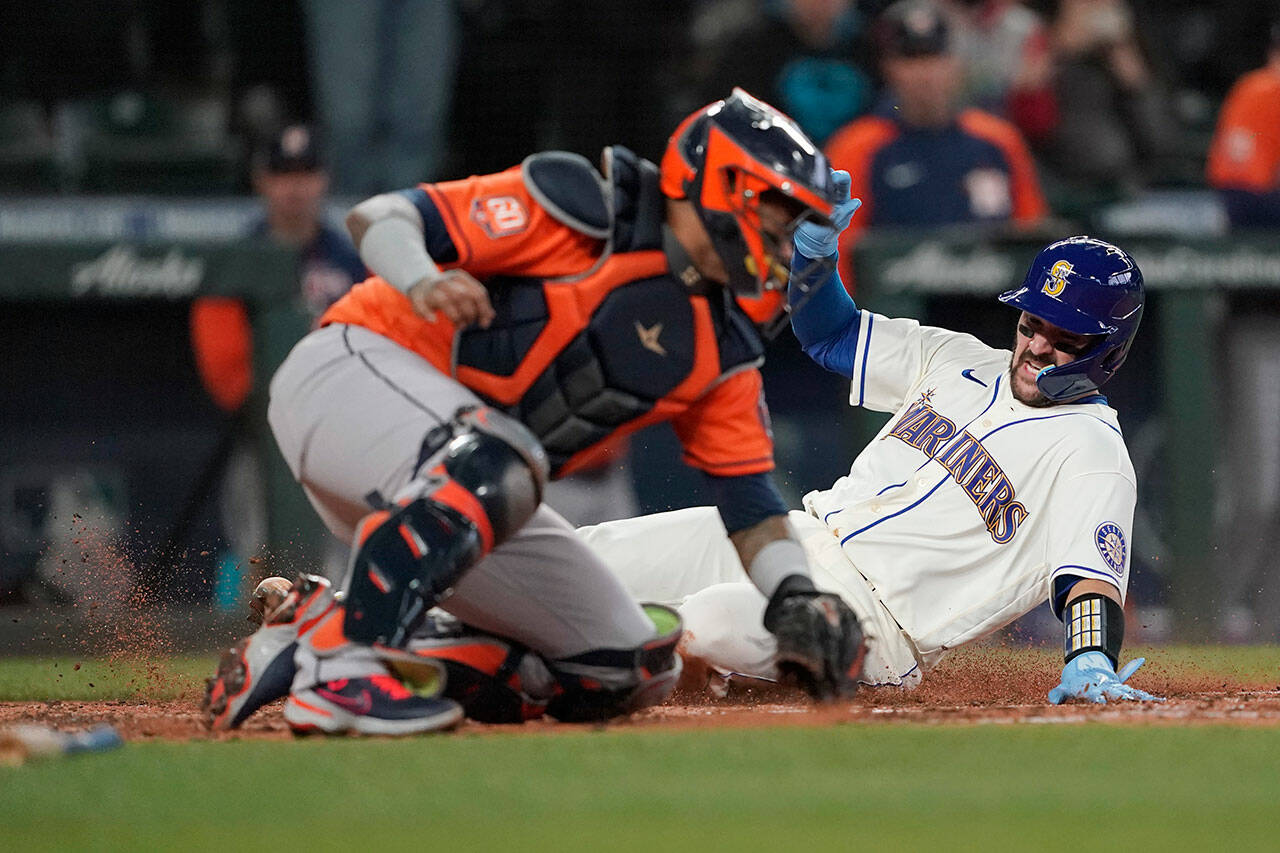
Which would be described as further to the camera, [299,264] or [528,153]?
[528,153]

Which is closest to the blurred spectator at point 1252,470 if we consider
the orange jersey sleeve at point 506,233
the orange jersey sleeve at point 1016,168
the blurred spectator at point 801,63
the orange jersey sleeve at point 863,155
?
the orange jersey sleeve at point 1016,168

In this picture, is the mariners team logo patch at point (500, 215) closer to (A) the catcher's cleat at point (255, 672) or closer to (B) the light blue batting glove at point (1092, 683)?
(A) the catcher's cleat at point (255, 672)

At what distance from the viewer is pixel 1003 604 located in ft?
14.7

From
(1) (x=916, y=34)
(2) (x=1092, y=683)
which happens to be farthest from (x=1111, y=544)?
(1) (x=916, y=34)

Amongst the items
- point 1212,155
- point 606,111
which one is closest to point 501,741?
point 606,111

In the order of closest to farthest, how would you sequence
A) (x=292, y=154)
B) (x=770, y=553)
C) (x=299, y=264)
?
1. (x=770, y=553)
2. (x=299, y=264)
3. (x=292, y=154)

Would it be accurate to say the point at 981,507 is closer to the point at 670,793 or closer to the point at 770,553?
the point at 770,553

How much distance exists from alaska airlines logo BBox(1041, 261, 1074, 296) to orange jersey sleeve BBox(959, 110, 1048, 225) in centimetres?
325

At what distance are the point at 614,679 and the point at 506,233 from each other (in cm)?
101

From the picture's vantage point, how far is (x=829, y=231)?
4195mm

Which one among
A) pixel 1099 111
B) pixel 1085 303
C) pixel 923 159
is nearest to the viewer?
pixel 1085 303

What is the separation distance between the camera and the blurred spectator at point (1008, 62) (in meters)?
8.59

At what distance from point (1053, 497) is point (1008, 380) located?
1.36 ft

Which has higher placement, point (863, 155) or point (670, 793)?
point (863, 155)
